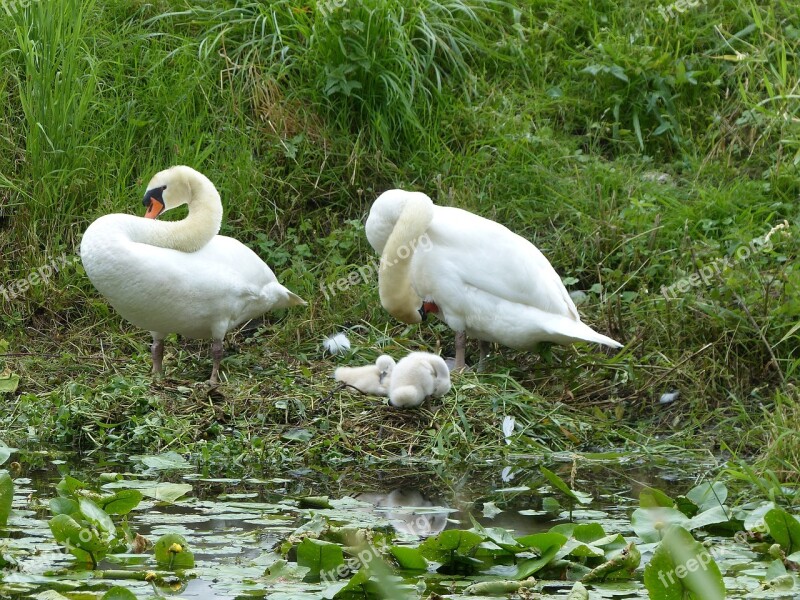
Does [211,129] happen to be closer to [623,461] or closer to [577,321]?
[577,321]

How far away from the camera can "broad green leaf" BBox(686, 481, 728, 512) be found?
4.64m

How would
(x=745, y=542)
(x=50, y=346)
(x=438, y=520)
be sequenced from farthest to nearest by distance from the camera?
1. (x=50, y=346)
2. (x=438, y=520)
3. (x=745, y=542)

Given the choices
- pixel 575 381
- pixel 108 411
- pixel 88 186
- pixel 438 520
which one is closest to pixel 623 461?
pixel 575 381

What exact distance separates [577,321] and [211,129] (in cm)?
322

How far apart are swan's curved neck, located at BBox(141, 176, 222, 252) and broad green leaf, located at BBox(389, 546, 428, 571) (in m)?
3.11

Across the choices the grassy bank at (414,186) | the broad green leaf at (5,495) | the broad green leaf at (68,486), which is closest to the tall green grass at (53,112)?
the grassy bank at (414,186)

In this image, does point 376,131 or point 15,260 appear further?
point 376,131

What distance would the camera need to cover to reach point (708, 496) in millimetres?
4699

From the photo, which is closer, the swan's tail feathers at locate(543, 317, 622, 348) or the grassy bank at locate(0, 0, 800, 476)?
the grassy bank at locate(0, 0, 800, 476)

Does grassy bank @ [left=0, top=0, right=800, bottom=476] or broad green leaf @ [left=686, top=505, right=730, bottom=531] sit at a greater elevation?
grassy bank @ [left=0, top=0, right=800, bottom=476]

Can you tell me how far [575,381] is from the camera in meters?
6.88

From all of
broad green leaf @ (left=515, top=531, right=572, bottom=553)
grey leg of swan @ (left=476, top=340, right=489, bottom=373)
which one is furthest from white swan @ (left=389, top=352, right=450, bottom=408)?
broad green leaf @ (left=515, top=531, right=572, bottom=553)

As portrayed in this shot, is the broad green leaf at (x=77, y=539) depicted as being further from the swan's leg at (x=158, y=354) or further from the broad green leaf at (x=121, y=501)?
the swan's leg at (x=158, y=354)

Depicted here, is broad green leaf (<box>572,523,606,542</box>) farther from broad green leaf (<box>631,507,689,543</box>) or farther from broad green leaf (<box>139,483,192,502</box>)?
broad green leaf (<box>139,483,192,502</box>)
